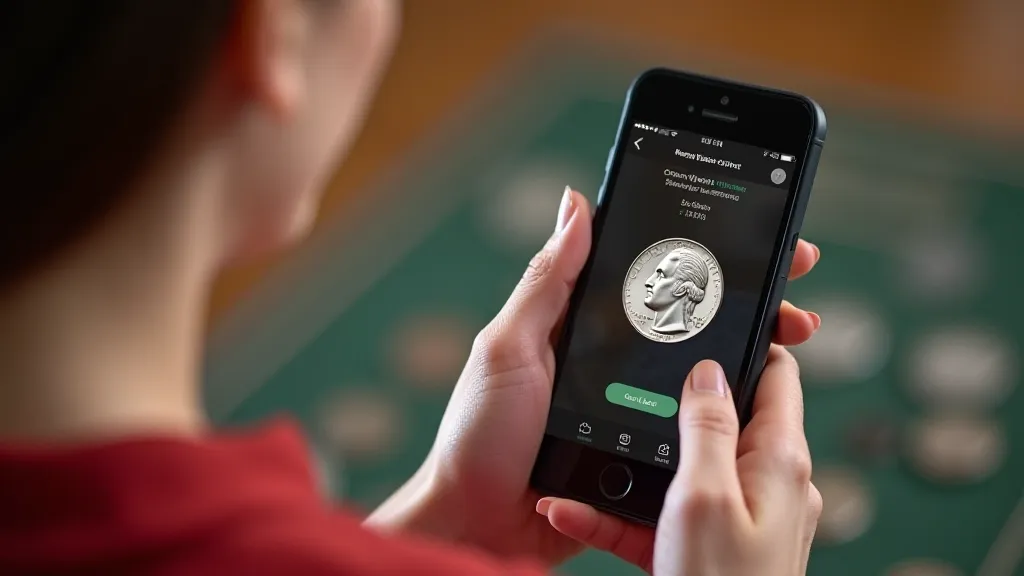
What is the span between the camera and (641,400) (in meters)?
0.60

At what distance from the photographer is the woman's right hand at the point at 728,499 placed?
0.49m

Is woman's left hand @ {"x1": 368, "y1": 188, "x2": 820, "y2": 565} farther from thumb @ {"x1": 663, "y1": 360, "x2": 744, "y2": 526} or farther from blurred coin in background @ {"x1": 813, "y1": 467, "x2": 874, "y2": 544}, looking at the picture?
blurred coin in background @ {"x1": 813, "y1": 467, "x2": 874, "y2": 544}

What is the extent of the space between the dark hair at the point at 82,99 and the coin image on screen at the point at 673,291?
1.13 feet

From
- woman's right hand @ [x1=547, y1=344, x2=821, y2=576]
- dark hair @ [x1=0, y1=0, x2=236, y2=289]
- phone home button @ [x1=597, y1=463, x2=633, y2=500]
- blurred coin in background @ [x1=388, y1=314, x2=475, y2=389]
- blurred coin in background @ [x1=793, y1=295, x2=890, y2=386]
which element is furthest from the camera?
blurred coin in background @ [x1=388, y1=314, x2=475, y2=389]

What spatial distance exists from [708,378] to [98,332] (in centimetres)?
33

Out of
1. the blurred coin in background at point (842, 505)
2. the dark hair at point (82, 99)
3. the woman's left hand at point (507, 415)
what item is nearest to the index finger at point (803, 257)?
the woman's left hand at point (507, 415)

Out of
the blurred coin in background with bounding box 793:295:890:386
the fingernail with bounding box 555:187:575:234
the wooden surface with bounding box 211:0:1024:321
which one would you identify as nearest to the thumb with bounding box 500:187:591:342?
the fingernail with bounding box 555:187:575:234

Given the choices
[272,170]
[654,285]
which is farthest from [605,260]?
[272,170]

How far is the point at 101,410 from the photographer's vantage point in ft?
1.07

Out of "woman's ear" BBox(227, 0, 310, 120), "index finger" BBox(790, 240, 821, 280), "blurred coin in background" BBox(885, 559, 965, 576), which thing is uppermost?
"woman's ear" BBox(227, 0, 310, 120)

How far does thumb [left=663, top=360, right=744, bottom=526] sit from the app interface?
1.0 inches

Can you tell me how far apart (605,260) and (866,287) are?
46cm

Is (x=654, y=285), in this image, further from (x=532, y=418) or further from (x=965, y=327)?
(x=965, y=327)

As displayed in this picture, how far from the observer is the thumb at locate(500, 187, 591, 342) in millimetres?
614
